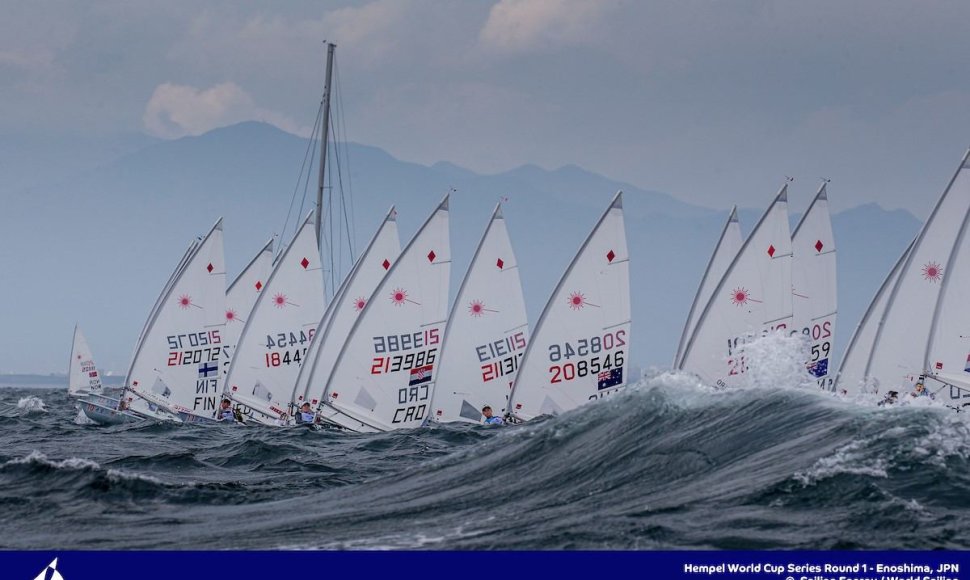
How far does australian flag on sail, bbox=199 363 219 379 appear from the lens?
4356cm

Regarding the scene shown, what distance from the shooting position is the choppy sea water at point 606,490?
34.1 feet

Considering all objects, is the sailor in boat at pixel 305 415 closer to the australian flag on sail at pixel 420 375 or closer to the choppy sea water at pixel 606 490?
the australian flag on sail at pixel 420 375

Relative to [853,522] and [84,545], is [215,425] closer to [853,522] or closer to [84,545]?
[84,545]

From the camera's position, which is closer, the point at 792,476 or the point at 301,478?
the point at 792,476

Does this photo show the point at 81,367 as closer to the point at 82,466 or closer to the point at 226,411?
the point at 226,411

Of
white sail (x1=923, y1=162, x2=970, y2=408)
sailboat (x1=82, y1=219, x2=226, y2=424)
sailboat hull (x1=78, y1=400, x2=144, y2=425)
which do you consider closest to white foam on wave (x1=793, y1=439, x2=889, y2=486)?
white sail (x1=923, y1=162, x2=970, y2=408)

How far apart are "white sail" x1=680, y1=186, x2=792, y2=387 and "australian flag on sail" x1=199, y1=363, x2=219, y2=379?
58.2 feet

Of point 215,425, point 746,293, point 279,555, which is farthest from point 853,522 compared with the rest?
point 215,425

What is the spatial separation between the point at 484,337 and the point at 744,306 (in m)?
8.06

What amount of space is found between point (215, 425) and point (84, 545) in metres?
26.8

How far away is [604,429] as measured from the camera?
1537cm

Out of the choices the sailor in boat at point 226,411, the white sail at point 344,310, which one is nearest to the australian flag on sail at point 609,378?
the white sail at point 344,310

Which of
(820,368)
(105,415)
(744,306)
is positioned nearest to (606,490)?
(744,306)

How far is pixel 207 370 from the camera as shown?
144 ft
